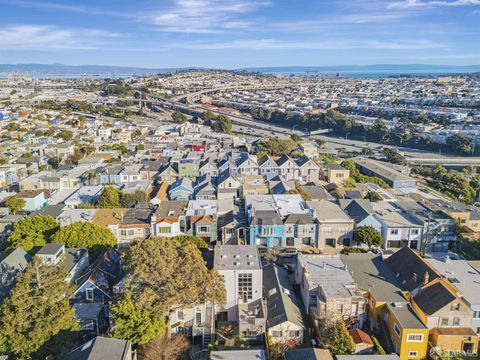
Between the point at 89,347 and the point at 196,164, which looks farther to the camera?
the point at 196,164

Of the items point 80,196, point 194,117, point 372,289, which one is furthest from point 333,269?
point 194,117

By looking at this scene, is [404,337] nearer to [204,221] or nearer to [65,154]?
[204,221]

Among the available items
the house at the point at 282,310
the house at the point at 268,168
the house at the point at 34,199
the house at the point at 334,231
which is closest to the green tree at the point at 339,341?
the house at the point at 282,310


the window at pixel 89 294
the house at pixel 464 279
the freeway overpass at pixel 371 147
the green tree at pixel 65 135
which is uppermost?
the green tree at pixel 65 135

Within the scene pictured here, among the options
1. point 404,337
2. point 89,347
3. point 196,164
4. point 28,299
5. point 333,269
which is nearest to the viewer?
point 89,347

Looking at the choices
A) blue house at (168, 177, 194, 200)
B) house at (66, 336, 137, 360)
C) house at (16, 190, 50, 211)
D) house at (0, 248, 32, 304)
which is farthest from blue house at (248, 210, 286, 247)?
house at (16, 190, 50, 211)

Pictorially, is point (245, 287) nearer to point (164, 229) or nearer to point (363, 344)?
point (363, 344)

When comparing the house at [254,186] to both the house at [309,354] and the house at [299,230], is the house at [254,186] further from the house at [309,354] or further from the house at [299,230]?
the house at [309,354]
